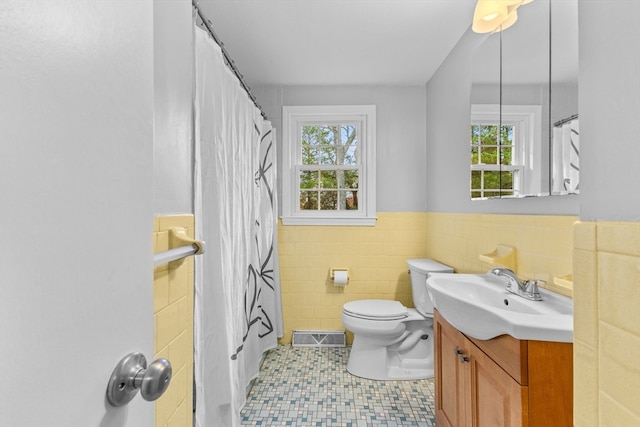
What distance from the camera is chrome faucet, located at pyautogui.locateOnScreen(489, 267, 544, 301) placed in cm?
137

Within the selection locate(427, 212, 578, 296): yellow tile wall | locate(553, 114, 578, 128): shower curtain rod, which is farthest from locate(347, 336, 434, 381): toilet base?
locate(553, 114, 578, 128): shower curtain rod

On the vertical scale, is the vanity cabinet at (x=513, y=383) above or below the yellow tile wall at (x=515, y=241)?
below

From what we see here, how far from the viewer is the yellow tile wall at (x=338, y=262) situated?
9.66ft

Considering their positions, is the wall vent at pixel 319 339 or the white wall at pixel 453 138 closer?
the white wall at pixel 453 138

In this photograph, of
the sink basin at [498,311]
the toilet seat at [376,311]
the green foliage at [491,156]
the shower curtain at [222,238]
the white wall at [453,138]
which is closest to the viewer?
the sink basin at [498,311]

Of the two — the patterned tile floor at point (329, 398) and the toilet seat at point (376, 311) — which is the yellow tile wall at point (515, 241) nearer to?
the toilet seat at point (376, 311)

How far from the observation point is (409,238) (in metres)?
2.96

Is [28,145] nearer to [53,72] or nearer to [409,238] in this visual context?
[53,72]

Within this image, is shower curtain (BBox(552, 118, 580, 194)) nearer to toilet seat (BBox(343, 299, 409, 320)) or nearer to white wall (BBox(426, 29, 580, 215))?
white wall (BBox(426, 29, 580, 215))

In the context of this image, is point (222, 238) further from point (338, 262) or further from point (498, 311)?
point (338, 262)

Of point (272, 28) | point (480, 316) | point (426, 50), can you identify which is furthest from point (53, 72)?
point (426, 50)

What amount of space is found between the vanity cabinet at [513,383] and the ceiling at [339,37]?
1772 mm

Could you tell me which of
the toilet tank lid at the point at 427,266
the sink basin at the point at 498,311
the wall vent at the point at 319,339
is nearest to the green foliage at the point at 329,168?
the toilet tank lid at the point at 427,266

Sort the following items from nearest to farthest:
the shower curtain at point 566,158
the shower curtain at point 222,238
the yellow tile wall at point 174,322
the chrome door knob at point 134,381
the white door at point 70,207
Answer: the white door at point 70,207
the chrome door knob at point 134,381
the yellow tile wall at point 174,322
the shower curtain at point 566,158
the shower curtain at point 222,238
